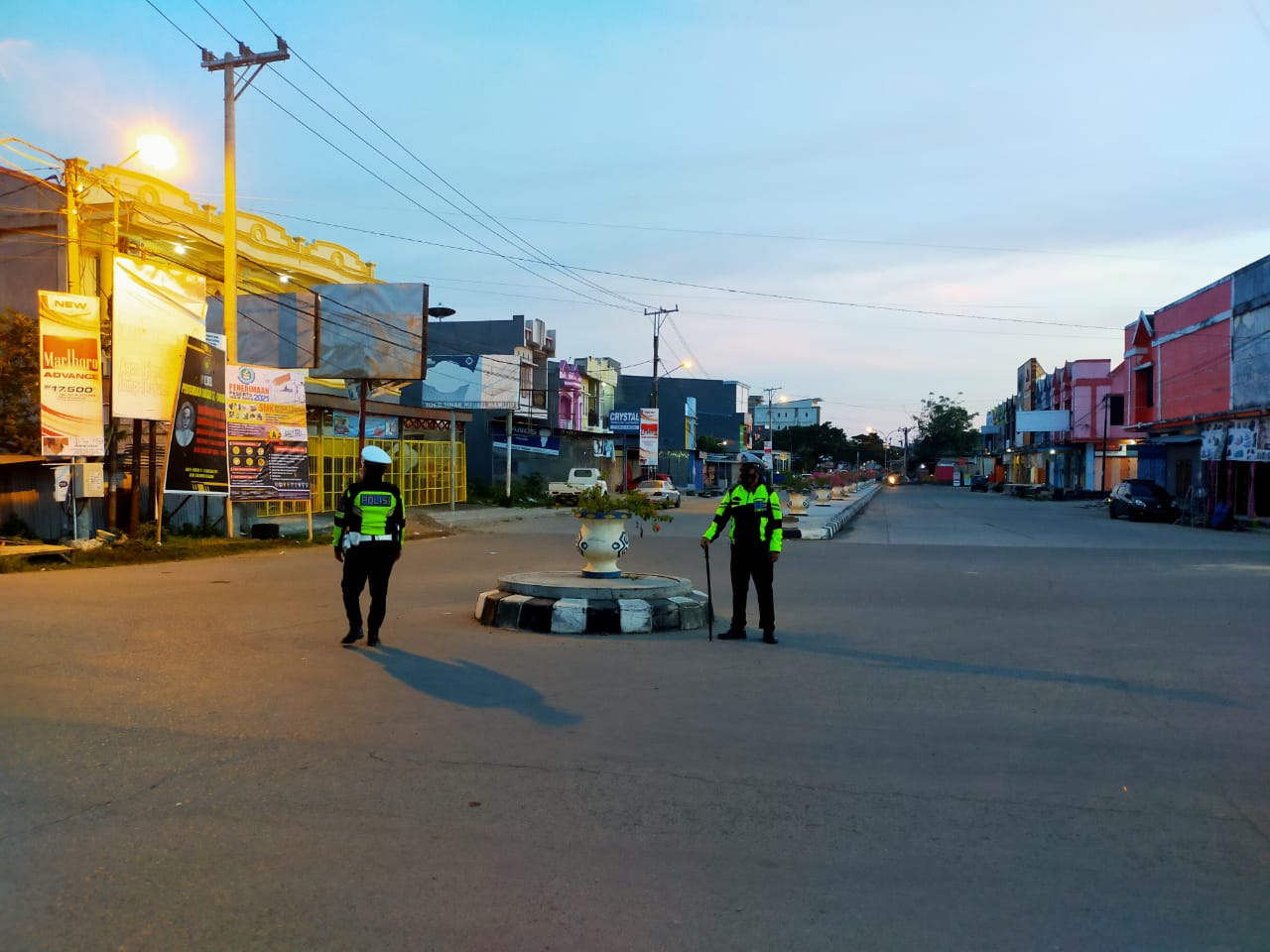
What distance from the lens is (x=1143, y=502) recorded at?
34531 millimetres

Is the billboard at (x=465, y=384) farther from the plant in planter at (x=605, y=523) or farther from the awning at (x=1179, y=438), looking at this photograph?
the plant in planter at (x=605, y=523)

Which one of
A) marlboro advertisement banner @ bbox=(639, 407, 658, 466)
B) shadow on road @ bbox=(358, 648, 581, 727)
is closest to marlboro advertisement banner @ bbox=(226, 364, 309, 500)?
shadow on road @ bbox=(358, 648, 581, 727)

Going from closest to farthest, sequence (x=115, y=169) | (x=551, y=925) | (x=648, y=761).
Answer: (x=551, y=925) → (x=648, y=761) → (x=115, y=169)

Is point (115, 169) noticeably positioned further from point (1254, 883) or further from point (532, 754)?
point (1254, 883)

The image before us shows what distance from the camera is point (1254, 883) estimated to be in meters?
3.73

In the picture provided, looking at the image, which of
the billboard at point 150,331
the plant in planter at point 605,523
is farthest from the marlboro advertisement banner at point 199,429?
the plant in planter at point 605,523

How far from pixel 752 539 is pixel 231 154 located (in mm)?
15604

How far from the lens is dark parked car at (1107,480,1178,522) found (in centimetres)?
3422

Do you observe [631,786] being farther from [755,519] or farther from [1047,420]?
[1047,420]

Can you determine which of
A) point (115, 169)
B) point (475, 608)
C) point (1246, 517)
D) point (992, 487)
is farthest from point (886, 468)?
point (475, 608)

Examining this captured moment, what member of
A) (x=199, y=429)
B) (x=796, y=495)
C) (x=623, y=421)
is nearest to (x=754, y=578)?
(x=199, y=429)

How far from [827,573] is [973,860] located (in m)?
11.3

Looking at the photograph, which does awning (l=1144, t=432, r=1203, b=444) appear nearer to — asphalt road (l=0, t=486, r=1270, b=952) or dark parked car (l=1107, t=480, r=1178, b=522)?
dark parked car (l=1107, t=480, r=1178, b=522)

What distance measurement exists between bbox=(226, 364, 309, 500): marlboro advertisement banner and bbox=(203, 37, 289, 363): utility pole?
65 centimetres
